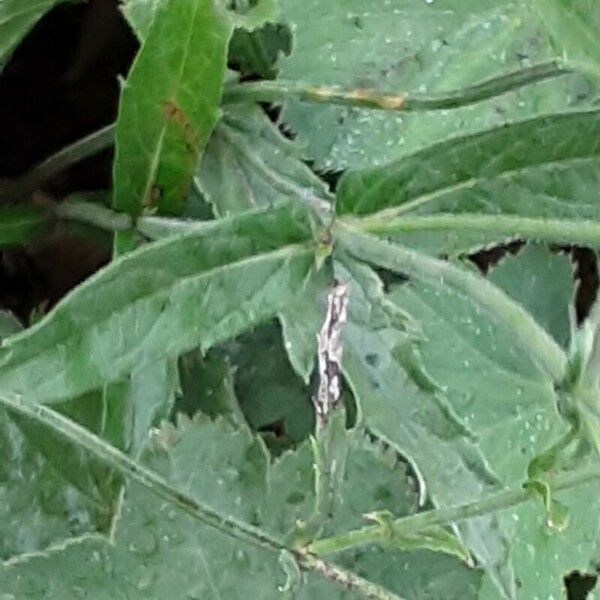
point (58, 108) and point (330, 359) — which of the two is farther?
point (58, 108)

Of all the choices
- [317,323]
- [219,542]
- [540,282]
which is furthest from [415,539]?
[540,282]

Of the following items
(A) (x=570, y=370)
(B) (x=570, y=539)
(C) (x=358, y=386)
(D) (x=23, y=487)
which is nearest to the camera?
(A) (x=570, y=370)

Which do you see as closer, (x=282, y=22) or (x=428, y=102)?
(x=428, y=102)

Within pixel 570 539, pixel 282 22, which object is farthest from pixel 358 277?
pixel 570 539

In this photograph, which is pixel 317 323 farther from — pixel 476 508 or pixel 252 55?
pixel 252 55

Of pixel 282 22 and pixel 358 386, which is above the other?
pixel 282 22

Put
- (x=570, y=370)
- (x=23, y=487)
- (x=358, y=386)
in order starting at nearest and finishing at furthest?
(x=570, y=370)
(x=358, y=386)
(x=23, y=487)

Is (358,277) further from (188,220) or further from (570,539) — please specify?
(570,539)
